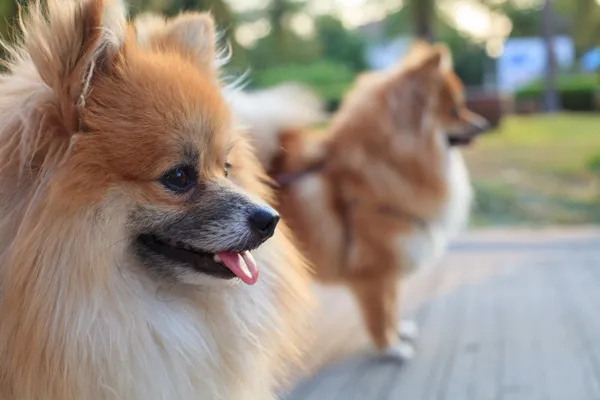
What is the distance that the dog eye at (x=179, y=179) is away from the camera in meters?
1.71

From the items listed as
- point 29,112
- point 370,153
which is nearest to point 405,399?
point 370,153

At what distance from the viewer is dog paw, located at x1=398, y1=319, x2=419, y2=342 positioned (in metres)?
4.08

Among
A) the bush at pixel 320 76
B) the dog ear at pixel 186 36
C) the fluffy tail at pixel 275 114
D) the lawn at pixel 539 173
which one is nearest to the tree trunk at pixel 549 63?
the lawn at pixel 539 173

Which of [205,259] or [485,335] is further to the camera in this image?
[485,335]

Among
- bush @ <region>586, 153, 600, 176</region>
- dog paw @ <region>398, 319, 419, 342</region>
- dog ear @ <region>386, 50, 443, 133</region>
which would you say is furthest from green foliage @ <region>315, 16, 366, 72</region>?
dog paw @ <region>398, 319, 419, 342</region>

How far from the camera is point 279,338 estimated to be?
2000mm

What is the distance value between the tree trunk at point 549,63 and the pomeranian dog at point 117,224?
29.7 feet

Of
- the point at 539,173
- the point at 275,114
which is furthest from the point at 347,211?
the point at 539,173

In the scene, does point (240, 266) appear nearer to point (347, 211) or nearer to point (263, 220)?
point (263, 220)

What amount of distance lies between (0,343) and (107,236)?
0.35m

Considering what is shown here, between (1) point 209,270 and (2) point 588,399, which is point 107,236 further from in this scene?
(2) point 588,399

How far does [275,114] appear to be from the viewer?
3.49 m

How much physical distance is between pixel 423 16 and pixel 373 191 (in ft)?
24.3

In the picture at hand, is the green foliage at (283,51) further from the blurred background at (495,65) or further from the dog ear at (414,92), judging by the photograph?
the dog ear at (414,92)
